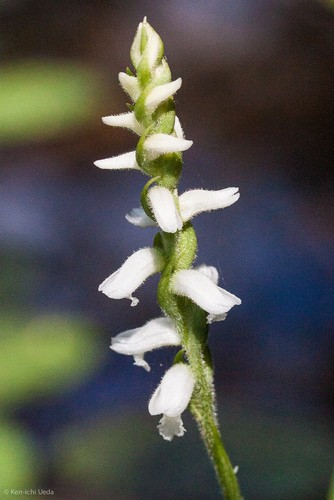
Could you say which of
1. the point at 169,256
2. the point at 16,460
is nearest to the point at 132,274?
the point at 169,256

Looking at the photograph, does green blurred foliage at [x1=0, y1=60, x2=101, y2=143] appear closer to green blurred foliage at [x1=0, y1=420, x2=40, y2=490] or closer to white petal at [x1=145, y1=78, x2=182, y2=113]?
green blurred foliage at [x1=0, y1=420, x2=40, y2=490]

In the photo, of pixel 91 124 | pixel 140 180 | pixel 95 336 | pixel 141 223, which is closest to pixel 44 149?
pixel 91 124

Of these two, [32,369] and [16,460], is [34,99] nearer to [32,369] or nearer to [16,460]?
[32,369]

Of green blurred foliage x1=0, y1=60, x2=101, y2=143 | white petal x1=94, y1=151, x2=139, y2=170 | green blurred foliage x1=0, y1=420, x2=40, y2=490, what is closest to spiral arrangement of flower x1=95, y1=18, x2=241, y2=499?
white petal x1=94, y1=151, x2=139, y2=170

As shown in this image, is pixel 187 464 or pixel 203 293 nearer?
pixel 203 293

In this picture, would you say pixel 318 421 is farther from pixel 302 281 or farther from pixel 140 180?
pixel 140 180

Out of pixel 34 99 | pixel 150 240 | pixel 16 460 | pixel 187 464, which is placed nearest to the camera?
pixel 16 460

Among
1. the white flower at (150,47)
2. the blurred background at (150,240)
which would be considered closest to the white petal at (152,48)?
the white flower at (150,47)
